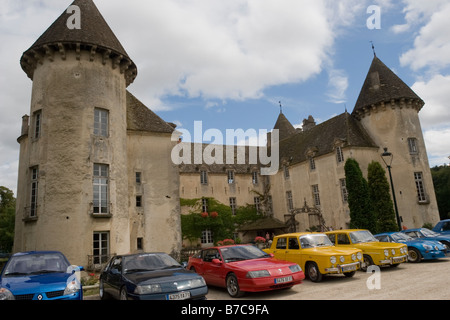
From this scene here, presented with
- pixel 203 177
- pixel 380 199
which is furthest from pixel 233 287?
pixel 203 177

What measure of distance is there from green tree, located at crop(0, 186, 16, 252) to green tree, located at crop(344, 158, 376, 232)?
4022 cm

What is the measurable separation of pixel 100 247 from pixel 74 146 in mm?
5437

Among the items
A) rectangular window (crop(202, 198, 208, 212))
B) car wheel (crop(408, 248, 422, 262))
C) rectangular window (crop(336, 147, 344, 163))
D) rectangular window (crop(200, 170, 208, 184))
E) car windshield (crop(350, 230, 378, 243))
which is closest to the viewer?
car windshield (crop(350, 230, 378, 243))

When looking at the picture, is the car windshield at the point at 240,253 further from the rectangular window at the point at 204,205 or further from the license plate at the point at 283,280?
the rectangular window at the point at 204,205

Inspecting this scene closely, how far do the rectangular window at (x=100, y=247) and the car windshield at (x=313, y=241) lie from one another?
1040 cm

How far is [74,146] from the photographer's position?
1642 cm

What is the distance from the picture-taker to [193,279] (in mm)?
7285

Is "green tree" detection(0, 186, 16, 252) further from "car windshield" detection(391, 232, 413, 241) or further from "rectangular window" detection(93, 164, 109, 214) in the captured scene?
"car windshield" detection(391, 232, 413, 241)

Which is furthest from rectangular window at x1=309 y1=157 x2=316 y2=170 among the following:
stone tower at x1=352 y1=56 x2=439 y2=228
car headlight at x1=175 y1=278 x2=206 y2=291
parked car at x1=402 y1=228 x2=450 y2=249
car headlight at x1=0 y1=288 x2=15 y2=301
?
car headlight at x1=0 y1=288 x2=15 y2=301

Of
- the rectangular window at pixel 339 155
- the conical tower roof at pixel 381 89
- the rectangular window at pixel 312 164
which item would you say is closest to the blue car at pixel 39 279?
the rectangular window at pixel 339 155

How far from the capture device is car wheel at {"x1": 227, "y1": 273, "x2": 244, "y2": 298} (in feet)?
27.7

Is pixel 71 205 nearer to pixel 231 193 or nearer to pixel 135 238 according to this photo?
pixel 135 238

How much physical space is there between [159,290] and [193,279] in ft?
2.76

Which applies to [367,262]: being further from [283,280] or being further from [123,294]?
[123,294]
